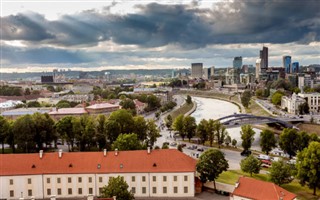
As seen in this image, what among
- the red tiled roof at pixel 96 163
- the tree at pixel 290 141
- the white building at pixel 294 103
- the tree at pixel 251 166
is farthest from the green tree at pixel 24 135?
the white building at pixel 294 103

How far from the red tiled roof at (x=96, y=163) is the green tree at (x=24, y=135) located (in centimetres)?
1318

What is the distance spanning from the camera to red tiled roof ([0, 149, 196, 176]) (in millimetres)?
35844

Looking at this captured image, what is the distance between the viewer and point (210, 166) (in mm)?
37375

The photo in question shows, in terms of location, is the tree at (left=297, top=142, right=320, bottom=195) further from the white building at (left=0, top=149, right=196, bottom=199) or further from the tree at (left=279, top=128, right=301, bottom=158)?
the tree at (left=279, top=128, right=301, bottom=158)

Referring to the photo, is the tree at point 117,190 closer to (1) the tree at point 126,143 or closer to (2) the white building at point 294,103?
(1) the tree at point 126,143

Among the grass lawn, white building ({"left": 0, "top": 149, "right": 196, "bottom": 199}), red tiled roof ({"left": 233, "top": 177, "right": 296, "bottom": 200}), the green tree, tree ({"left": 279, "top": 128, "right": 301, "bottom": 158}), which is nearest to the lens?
red tiled roof ({"left": 233, "top": 177, "right": 296, "bottom": 200})

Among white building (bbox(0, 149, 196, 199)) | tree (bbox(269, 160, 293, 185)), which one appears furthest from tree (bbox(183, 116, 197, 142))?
white building (bbox(0, 149, 196, 199))

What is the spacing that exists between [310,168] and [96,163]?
74.3 ft

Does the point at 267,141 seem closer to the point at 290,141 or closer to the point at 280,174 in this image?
the point at 290,141

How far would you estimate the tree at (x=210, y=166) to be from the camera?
1471 inches

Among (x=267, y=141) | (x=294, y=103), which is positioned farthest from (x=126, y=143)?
(x=294, y=103)

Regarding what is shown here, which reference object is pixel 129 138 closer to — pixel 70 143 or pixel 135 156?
pixel 135 156

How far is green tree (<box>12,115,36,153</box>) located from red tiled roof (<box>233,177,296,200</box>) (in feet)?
106

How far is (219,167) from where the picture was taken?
3778 cm
